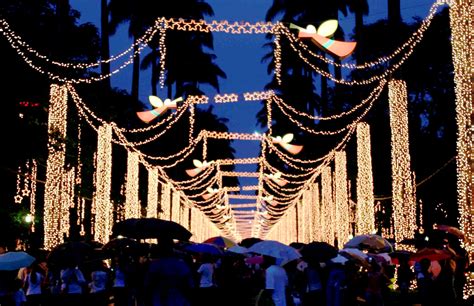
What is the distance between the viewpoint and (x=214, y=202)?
7150 cm

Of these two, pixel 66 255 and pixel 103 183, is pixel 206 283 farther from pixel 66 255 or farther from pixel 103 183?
pixel 103 183

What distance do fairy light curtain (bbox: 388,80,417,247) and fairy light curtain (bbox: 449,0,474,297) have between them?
6408 millimetres

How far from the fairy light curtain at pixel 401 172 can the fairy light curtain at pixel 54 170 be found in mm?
8845

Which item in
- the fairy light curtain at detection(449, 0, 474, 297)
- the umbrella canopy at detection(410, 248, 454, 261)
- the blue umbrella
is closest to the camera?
the fairy light curtain at detection(449, 0, 474, 297)

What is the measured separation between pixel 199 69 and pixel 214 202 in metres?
13.5

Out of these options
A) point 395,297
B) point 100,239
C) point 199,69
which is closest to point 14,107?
point 100,239

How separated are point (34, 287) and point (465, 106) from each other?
28.8ft

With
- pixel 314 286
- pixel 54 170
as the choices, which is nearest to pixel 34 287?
pixel 314 286

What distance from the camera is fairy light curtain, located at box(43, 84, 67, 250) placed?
2102 cm

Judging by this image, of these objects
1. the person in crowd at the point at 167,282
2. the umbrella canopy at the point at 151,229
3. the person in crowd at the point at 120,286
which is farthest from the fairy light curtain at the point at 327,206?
the person in crowd at the point at 167,282

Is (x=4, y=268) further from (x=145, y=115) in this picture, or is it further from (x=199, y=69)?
(x=199, y=69)

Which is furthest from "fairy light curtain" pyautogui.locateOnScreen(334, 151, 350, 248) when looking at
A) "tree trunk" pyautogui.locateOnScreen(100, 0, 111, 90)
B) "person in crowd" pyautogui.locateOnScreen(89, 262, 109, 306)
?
"person in crowd" pyautogui.locateOnScreen(89, 262, 109, 306)

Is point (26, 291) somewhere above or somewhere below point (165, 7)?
below

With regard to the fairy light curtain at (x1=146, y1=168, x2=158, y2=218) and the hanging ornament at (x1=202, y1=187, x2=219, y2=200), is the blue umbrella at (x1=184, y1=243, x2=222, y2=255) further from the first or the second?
the hanging ornament at (x1=202, y1=187, x2=219, y2=200)
